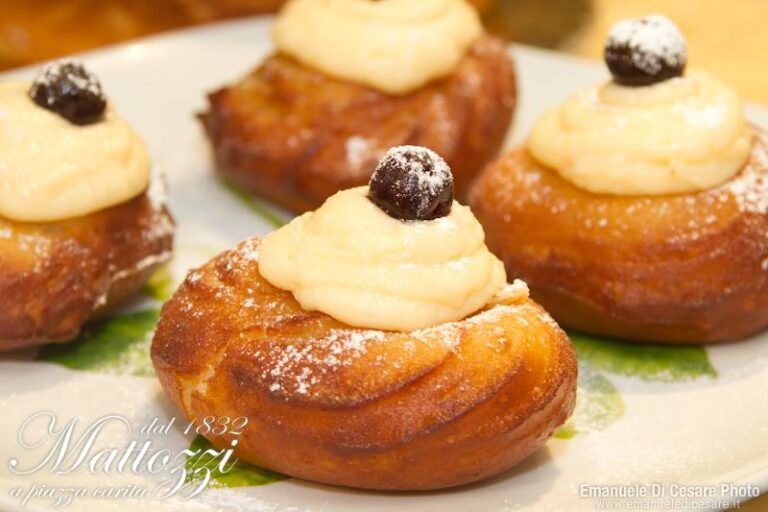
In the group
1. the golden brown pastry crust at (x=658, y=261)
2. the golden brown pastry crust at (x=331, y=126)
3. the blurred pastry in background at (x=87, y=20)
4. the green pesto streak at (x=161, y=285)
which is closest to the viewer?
the golden brown pastry crust at (x=658, y=261)

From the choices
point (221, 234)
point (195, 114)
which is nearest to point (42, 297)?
point (221, 234)

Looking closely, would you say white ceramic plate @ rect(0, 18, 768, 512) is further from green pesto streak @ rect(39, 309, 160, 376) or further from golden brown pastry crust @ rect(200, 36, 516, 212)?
golden brown pastry crust @ rect(200, 36, 516, 212)

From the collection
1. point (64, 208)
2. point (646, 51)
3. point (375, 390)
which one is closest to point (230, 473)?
point (375, 390)

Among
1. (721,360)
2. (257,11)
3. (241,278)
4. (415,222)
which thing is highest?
(415,222)

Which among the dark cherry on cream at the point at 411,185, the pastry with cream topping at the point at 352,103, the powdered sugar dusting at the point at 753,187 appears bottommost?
the pastry with cream topping at the point at 352,103

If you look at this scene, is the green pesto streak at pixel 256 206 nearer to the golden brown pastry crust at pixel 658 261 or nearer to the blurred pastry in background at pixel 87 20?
the golden brown pastry crust at pixel 658 261

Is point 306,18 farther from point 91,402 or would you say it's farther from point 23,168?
point 91,402

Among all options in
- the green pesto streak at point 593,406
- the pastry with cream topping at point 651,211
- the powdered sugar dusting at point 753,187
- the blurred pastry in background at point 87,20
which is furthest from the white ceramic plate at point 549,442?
the blurred pastry in background at point 87,20
